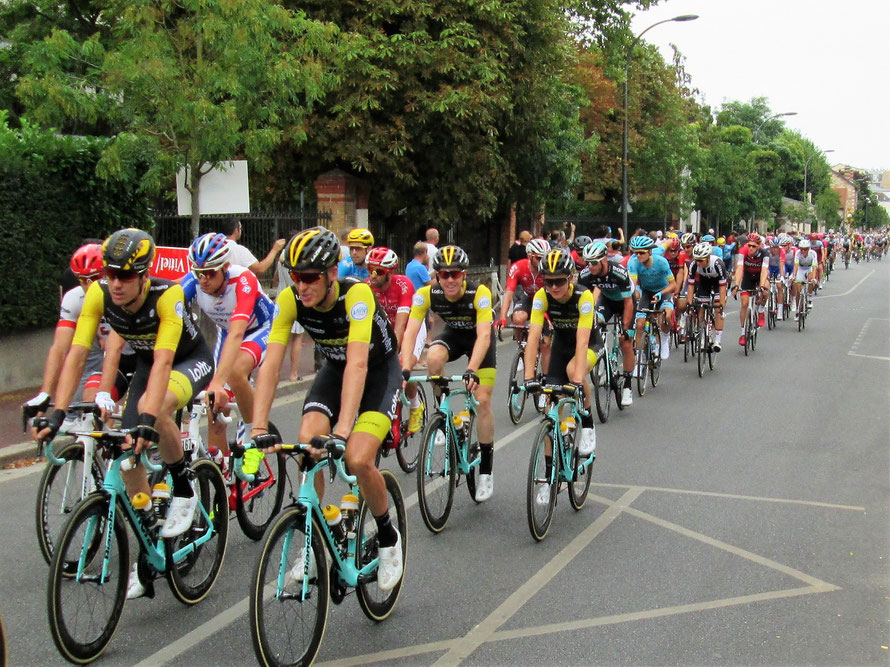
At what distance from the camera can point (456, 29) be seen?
18.6 meters

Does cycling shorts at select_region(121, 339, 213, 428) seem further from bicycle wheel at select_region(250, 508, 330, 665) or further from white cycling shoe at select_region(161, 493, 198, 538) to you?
bicycle wheel at select_region(250, 508, 330, 665)

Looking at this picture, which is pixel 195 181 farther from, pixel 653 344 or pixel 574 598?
pixel 574 598

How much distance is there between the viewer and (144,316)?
5254mm

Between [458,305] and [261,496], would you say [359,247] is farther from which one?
[261,496]

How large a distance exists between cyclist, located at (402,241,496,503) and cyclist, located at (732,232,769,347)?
10.2m

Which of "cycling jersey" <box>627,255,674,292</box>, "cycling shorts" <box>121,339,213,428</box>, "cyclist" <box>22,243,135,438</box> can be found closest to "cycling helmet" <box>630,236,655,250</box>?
"cycling jersey" <box>627,255,674,292</box>

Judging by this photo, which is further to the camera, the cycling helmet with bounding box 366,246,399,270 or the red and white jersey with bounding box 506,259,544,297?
the red and white jersey with bounding box 506,259,544,297

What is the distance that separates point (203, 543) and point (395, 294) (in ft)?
A: 13.5

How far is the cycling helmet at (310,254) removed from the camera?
462 centimetres

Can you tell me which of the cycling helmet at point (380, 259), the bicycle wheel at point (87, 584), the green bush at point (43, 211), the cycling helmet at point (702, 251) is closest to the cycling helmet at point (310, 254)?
the bicycle wheel at point (87, 584)

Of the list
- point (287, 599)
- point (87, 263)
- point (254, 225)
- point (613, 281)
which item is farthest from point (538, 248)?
point (254, 225)

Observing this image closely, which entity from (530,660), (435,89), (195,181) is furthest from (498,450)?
(435,89)

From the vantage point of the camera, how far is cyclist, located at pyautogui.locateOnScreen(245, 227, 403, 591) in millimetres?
4668

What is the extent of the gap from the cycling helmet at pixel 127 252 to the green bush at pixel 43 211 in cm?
738
